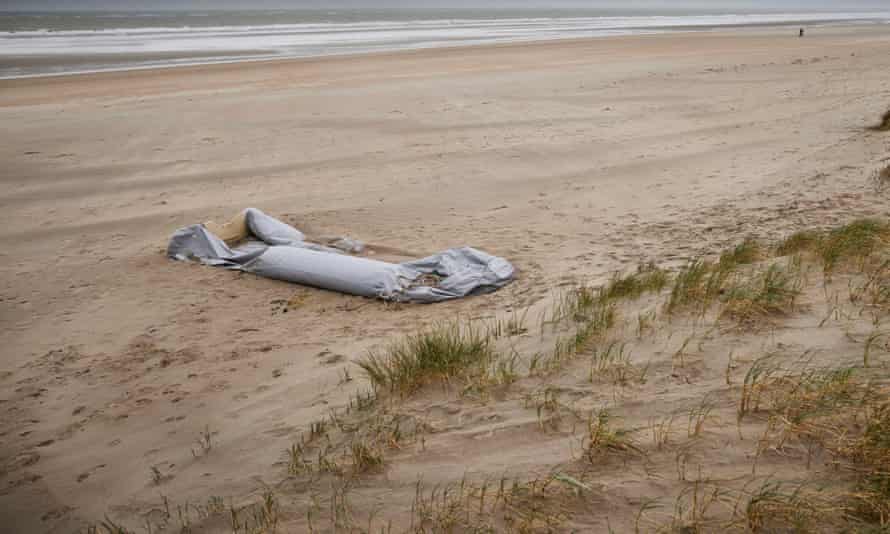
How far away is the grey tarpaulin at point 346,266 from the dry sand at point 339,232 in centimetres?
16

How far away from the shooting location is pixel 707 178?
826 centimetres

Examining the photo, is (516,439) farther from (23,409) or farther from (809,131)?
(809,131)

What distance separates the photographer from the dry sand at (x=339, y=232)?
3027 mm

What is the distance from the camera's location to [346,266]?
17.7ft

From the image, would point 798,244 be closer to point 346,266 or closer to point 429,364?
point 429,364

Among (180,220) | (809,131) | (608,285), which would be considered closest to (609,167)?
(809,131)

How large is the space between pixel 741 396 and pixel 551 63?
20.6m

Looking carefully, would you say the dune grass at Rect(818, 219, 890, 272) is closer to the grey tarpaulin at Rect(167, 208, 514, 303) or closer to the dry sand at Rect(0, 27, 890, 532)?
the dry sand at Rect(0, 27, 890, 532)

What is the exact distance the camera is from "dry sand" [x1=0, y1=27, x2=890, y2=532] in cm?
303

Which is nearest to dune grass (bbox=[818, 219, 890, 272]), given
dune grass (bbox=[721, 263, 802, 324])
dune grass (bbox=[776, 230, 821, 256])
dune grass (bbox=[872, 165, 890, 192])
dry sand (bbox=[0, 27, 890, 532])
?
dune grass (bbox=[776, 230, 821, 256])

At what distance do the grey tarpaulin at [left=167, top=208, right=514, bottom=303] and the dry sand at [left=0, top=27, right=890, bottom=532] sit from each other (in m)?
0.16

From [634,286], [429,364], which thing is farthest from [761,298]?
[429,364]

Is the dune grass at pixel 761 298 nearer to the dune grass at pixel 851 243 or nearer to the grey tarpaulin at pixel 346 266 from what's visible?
the dune grass at pixel 851 243

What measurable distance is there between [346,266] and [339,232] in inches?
62.4
